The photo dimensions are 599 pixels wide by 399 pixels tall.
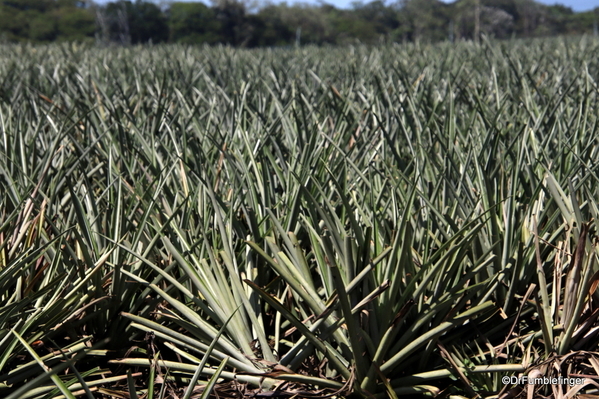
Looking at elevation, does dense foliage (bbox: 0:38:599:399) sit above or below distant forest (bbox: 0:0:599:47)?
below

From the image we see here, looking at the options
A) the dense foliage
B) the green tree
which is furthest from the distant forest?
the dense foliage

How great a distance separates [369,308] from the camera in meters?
1.00

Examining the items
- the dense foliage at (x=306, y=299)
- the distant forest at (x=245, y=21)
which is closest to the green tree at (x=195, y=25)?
the distant forest at (x=245, y=21)

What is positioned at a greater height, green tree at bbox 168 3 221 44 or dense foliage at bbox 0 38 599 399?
green tree at bbox 168 3 221 44

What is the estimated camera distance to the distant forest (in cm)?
2708

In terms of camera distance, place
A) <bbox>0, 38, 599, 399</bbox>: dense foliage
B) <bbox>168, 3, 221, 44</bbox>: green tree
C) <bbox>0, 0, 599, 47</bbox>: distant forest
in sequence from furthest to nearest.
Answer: <bbox>168, 3, 221, 44</bbox>: green tree, <bbox>0, 0, 599, 47</bbox>: distant forest, <bbox>0, 38, 599, 399</bbox>: dense foliage

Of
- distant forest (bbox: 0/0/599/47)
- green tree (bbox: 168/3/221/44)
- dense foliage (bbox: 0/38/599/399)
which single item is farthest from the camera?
green tree (bbox: 168/3/221/44)

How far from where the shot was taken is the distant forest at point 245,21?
27.1 metres

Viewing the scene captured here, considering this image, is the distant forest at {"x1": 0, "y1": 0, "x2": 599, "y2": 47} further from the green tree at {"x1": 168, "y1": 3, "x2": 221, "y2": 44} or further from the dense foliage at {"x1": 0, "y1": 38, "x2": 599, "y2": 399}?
the dense foliage at {"x1": 0, "y1": 38, "x2": 599, "y2": 399}

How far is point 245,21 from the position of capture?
2992cm

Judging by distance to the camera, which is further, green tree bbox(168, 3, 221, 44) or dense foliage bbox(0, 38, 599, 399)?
green tree bbox(168, 3, 221, 44)

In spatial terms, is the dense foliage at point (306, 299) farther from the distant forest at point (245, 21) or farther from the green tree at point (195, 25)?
the green tree at point (195, 25)

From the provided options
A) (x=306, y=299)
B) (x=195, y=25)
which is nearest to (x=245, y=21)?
(x=195, y=25)

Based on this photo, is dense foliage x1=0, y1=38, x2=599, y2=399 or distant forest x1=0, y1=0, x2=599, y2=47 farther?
distant forest x1=0, y1=0, x2=599, y2=47
